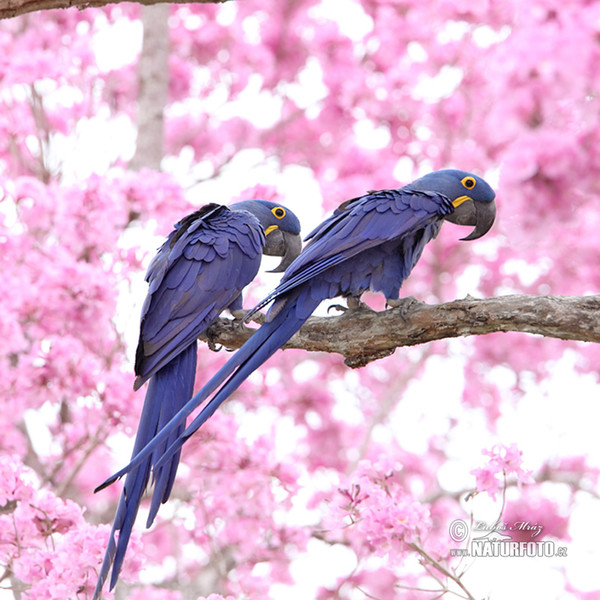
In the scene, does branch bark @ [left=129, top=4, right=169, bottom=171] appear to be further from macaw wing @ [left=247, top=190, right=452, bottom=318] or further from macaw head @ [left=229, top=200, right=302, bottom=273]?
macaw wing @ [left=247, top=190, right=452, bottom=318]

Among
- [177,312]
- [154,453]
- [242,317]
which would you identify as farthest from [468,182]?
[154,453]

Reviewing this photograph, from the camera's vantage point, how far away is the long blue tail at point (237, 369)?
79.4 inches

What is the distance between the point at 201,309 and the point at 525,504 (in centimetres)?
496

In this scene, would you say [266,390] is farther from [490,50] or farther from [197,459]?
[490,50]

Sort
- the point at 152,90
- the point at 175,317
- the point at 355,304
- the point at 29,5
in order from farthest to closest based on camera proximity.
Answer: the point at 152,90
the point at 175,317
the point at 355,304
the point at 29,5

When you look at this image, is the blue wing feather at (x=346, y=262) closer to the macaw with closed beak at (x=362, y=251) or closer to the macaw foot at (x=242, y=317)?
the macaw with closed beak at (x=362, y=251)

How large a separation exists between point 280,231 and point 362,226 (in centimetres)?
90

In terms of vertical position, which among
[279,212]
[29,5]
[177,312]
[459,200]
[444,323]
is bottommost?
[444,323]

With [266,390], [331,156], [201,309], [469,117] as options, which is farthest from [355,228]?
[331,156]

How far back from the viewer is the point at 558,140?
13.1 feet

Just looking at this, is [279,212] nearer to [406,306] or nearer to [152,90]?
[406,306]

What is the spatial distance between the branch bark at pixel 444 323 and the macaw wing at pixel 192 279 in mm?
353

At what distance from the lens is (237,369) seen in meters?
2.12

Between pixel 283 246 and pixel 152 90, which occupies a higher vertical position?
pixel 152 90
